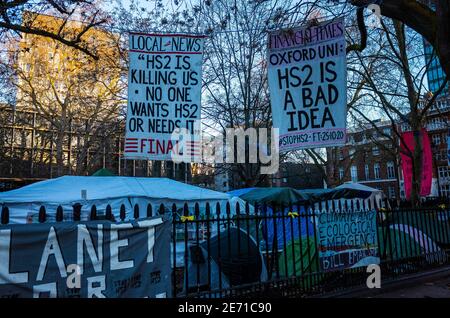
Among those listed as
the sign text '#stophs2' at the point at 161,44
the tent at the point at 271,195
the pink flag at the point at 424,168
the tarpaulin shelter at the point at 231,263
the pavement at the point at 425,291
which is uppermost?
the sign text '#stophs2' at the point at 161,44

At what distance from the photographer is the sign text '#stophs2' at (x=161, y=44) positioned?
6680 mm

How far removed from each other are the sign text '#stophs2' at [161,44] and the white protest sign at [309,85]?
1515mm

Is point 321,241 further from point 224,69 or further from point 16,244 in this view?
point 224,69

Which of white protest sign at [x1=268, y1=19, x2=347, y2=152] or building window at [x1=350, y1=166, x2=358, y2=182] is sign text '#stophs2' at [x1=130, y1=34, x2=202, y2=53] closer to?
white protest sign at [x1=268, y1=19, x2=347, y2=152]

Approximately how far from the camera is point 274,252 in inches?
273

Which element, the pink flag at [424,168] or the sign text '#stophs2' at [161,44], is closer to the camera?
the sign text '#stophs2' at [161,44]

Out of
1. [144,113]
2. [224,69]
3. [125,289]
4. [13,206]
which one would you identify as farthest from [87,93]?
[125,289]

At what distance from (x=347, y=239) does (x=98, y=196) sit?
31.3ft

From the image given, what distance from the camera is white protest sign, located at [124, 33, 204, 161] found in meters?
6.34

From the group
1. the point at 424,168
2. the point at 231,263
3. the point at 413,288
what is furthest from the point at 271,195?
the point at 231,263

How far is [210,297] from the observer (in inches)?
221

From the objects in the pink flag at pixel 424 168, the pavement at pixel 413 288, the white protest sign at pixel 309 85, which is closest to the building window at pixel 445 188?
the pink flag at pixel 424 168

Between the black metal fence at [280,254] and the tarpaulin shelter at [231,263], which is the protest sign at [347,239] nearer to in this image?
the black metal fence at [280,254]

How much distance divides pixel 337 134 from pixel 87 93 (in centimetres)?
2883
